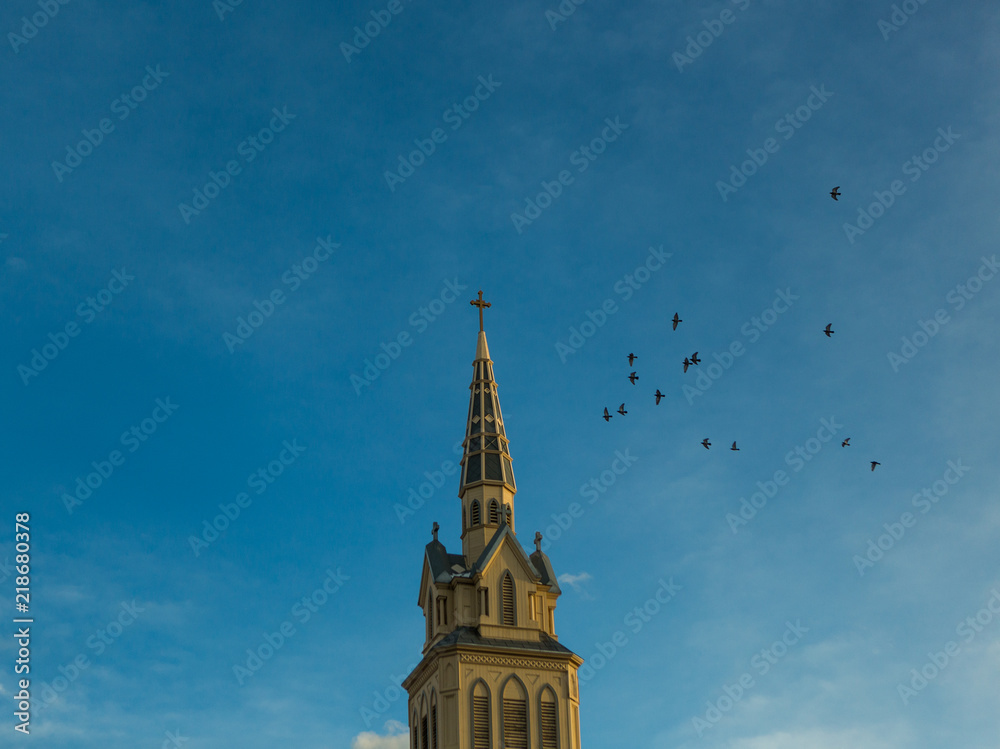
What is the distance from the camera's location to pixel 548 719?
7169cm

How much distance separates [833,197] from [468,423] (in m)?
32.0

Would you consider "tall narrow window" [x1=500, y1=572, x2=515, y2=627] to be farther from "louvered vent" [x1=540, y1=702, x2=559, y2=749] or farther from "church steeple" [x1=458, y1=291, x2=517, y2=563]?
"louvered vent" [x1=540, y1=702, x2=559, y2=749]

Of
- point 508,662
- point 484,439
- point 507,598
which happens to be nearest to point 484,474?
point 484,439

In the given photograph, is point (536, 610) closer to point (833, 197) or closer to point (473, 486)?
point (473, 486)

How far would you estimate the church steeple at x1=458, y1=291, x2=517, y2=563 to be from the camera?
259 feet

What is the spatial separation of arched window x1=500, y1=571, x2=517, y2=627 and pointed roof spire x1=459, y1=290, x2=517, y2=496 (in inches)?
277

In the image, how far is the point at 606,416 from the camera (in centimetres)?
7181

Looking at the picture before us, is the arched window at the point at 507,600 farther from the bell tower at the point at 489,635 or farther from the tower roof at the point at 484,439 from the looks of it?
the tower roof at the point at 484,439

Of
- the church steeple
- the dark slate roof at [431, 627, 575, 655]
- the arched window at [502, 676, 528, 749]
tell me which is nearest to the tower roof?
the church steeple

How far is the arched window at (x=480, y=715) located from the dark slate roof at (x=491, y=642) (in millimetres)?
2429

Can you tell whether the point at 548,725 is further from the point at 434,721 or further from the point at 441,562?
the point at 441,562

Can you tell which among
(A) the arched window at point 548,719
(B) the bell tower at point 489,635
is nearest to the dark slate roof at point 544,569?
(B) the bell tower at point 489,635

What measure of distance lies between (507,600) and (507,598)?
0.42 feet

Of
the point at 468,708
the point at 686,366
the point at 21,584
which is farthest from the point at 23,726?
the point at 686,366
